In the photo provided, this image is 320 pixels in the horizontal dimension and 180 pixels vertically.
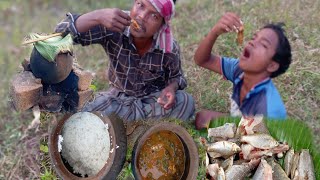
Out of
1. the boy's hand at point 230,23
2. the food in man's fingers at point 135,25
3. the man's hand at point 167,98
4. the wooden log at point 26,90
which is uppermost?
the boy's hand at point 230,23

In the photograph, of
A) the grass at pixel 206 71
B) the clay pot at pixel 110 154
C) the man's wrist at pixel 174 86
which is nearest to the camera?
the clay pot at pixel 110 154

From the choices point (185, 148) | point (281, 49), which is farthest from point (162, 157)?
point (281, 49)

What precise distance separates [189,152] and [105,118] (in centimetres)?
32

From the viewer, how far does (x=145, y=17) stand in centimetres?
192

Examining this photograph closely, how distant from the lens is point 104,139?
1552mm

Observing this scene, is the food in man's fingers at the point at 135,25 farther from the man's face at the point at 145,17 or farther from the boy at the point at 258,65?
the boy at the point at 258,65

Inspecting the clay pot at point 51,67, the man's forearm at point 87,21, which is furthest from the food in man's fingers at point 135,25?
the clay pot at point 51,67

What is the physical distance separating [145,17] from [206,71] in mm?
800

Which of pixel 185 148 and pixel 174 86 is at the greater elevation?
pixel 174 86

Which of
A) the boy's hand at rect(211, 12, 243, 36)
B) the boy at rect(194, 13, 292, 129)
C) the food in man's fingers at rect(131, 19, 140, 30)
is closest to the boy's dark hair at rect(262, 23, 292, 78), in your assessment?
the boy at rect(194, 13, 292, 129)

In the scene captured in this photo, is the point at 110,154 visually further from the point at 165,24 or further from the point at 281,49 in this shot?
the point at 281,49

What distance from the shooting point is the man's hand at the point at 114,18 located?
1.82 meters

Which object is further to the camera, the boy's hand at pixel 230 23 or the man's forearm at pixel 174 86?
the man's forearm at pixel 174 86

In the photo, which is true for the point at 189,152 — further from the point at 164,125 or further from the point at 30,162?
the point at 30,162
